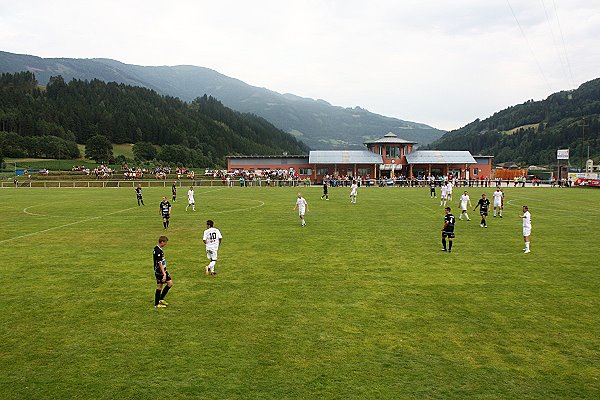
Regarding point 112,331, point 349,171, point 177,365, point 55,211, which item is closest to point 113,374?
point 177,365

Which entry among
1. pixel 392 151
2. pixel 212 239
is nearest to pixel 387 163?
pixel 392 151

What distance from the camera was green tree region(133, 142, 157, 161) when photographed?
146625mm

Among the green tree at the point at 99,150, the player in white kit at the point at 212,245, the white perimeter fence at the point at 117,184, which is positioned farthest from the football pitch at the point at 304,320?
the green tree at the point at 99,150

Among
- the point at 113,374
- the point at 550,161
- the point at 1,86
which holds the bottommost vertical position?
the point at 113,374

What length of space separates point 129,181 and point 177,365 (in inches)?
2827

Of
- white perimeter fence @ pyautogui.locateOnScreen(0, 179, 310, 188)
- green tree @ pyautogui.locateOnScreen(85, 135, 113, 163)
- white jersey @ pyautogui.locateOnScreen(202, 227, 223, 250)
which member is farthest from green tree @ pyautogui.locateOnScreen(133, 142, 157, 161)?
white jersey @ pyautogui.locateOnScreen(202, 227, 223, 250)

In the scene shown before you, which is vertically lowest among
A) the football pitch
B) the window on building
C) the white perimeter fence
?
the football pitch

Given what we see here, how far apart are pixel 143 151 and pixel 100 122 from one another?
2422 centimetres

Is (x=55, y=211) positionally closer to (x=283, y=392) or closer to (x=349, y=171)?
(x=283, y=392)

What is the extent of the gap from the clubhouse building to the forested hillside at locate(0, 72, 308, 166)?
68686 mm

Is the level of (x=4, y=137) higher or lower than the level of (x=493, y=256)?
higher

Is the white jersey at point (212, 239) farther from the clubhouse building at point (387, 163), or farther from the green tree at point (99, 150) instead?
the green tree at point (99, 150)

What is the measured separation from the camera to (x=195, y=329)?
35.4 ft

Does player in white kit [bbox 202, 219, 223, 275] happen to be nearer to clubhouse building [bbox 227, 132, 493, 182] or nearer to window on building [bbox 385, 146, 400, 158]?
clubhouse building [bbox 227, 132, 493, 182]
